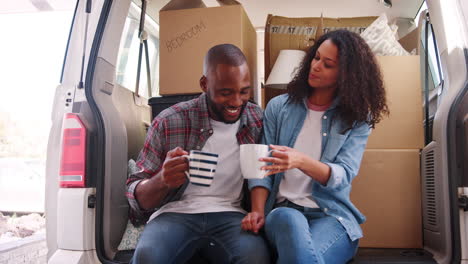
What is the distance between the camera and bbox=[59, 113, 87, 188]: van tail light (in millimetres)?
1420

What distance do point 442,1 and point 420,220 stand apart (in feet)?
3.05

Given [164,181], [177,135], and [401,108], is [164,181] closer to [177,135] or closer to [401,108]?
[177,135]

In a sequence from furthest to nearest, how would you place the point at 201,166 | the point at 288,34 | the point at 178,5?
1. the point at 288,34
2. the point at 178,5
3. the point at 201,166

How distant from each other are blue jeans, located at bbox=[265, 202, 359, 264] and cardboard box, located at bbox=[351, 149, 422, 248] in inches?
16.4

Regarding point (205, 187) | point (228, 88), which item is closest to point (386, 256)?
point (205, 187)

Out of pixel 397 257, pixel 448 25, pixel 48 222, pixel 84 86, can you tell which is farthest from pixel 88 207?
pixel 448 25

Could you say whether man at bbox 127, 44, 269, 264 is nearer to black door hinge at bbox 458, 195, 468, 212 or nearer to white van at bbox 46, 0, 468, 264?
white van at bbox 46, 0, 468, 264

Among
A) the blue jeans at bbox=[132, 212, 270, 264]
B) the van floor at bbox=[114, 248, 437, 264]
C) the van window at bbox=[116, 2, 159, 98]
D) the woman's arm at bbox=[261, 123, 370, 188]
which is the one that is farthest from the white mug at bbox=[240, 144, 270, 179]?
the van window at bbox=[116, 2, 159, 98]

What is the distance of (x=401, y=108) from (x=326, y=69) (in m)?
0.52

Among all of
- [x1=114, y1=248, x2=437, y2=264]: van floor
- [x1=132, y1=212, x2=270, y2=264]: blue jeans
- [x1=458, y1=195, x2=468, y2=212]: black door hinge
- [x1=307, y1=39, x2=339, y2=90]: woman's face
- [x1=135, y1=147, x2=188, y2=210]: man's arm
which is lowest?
[x1=114, y1=248, x2=437, y2=264]: van floor

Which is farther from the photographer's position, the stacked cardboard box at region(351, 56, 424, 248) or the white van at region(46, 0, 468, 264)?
the stacked cardboard box at region(351, 56, 424, 248)

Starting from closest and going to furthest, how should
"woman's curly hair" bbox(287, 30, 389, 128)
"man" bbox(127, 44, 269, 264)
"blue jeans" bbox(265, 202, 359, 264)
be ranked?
1. "blue jeans" bbox(265, 202, 359, 264)
2. "man" bbox(127, 44, 269, 264)
3. "woman's curly hair" bbox(287, 30, 389, 128)

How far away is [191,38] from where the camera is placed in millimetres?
1988

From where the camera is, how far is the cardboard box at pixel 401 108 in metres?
1.77
